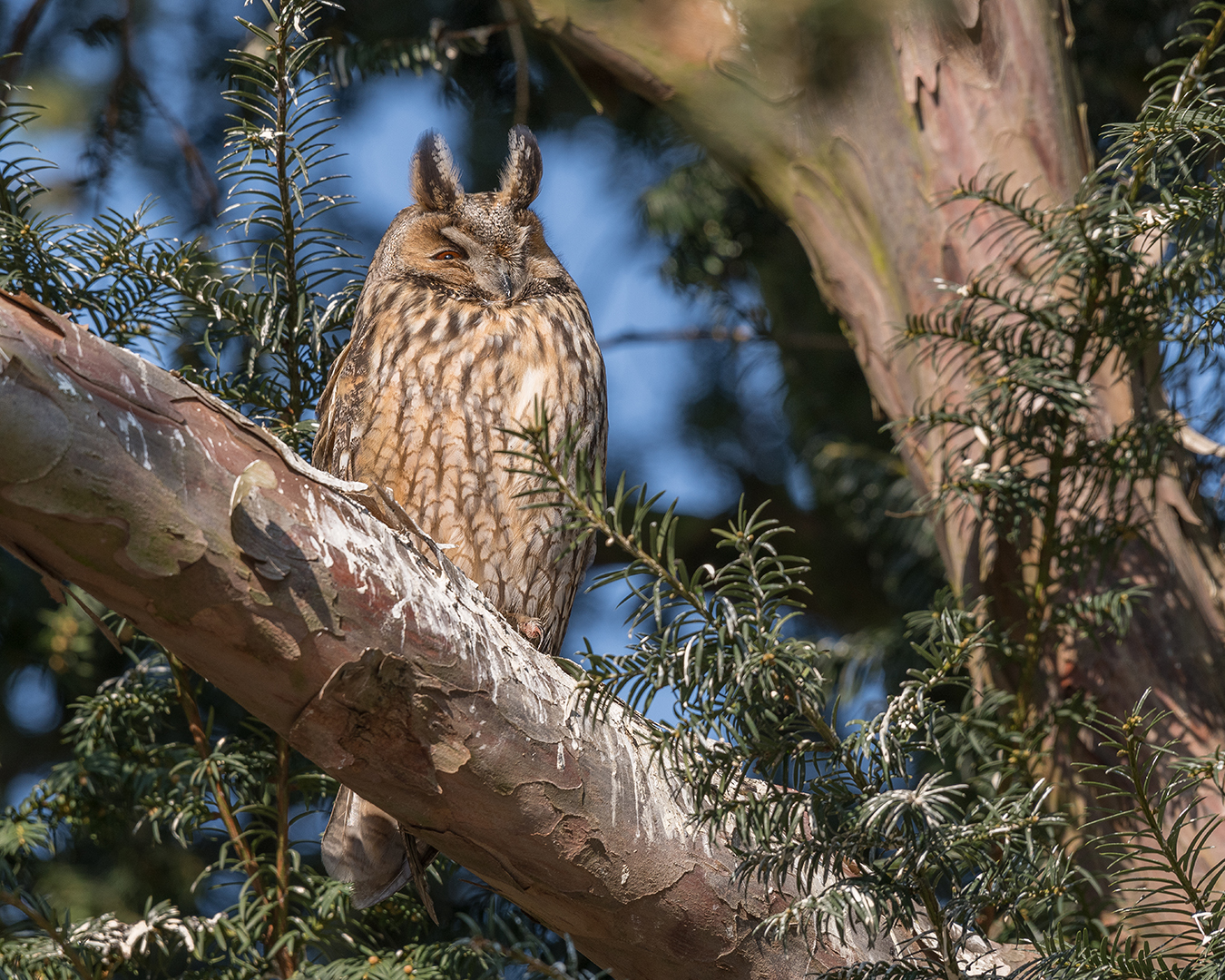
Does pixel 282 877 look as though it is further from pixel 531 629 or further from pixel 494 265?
pixel 494 265

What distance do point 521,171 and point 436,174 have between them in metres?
0.18

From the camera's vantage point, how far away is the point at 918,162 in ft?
7.13

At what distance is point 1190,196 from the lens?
4.83ft

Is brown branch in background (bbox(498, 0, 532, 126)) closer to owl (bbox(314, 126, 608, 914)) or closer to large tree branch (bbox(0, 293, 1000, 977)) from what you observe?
owl (bbox(314, 126, 608, 914))

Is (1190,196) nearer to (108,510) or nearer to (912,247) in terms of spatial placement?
(912,247)

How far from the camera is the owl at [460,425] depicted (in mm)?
1803

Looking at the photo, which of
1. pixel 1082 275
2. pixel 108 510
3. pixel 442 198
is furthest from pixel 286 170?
pixel 1082 275

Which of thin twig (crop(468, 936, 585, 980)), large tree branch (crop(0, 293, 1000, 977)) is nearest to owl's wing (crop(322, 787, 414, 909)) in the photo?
thin twig (crop(468, 936, 585, 980))

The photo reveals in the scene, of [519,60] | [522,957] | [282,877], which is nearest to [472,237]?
[519,60]

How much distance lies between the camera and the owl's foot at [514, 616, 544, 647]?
188 centimetres

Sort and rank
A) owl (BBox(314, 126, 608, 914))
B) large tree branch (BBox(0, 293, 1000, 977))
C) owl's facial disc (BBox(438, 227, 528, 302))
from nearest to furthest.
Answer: large tree branch (BBox(0, 293, 1000, 977)) → owl (BBox(314, 126, 608, 914)) → owl's facial disc (BBox(438, 227, 528, 302))

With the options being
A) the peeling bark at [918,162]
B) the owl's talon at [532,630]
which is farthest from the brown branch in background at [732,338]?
the owl's talon at [532,630]

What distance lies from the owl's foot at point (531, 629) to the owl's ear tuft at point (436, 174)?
0.94 metres

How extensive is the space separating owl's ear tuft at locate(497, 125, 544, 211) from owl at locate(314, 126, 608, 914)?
265 mm
